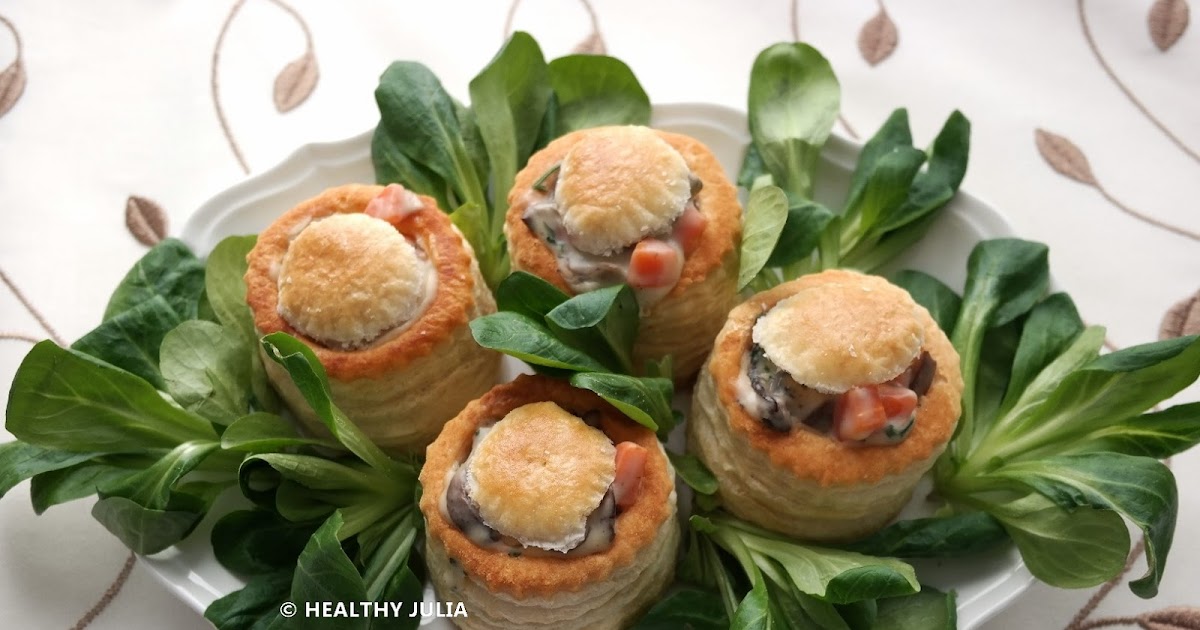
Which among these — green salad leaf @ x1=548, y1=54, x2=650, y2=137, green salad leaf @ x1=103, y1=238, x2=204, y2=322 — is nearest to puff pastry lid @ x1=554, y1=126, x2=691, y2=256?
green salad leaf @ x1=548, y1=54, x2=650, y2=137

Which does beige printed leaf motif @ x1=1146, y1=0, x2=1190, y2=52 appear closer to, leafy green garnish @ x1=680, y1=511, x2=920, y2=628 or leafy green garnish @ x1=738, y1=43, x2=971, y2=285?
leafy green garnish @ x1=738, y1=43, x2=971, y2=285

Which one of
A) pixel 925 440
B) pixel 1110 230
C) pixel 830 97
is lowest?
pixel 1110 230

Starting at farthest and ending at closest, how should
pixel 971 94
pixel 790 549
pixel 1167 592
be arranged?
1. pixel 971 94
2. pixel 1167 592
3. pixel 790 549

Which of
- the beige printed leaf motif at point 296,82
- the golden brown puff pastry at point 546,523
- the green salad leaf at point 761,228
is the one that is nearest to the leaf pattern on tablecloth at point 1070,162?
the green salad leaf at point 761,228

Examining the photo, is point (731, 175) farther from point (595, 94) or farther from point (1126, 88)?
point (1126, 88)

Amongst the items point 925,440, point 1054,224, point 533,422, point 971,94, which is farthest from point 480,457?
point 971,94

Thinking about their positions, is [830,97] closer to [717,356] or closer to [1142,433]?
[717,356]

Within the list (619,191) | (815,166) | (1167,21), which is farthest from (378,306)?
(1167,21)
